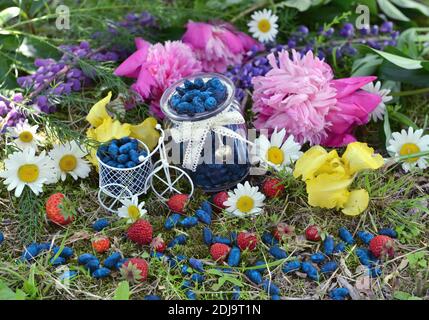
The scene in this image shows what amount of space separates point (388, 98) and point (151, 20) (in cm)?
92

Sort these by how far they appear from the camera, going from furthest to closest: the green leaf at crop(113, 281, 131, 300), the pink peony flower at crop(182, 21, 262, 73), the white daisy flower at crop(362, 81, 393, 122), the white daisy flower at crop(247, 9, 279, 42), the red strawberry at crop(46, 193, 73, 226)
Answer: the white daisy flower at crop(247, 9, 279, 42), the pink peony flower at crop(182, 21, 262, 73), the white daisy flower at crop(362, 81, 393, 122), the red strawberry at crop(46, 193, 73, 226), the green leaf at crop(113, 281, 131, 300)

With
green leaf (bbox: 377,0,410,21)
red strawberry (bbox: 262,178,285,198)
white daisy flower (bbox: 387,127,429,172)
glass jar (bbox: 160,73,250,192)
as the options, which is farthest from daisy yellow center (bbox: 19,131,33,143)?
green leaf (bbox: 377,0,410,21)

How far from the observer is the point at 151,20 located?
7.59 feet

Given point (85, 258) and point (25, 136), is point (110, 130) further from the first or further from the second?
point (85, 258)

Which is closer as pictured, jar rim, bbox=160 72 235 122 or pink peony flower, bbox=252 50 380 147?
jar rim, bbox=160 72 235 122

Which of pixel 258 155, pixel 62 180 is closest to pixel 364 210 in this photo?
pixel 258 155

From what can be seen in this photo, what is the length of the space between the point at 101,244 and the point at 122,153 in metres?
0.27

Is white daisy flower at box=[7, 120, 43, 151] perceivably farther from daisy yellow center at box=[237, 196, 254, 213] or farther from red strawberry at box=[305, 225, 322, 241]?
red strawberry at box=[305, 225, 322, 241]

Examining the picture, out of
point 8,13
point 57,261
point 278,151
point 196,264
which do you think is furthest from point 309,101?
point 8,13

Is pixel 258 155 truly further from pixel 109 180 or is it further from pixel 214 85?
pixel 109 180

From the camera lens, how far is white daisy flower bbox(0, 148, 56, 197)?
70.7 inches

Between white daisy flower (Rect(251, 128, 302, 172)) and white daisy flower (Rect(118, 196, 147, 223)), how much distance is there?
38 cm

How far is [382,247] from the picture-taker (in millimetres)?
1623

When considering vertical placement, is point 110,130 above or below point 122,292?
above
